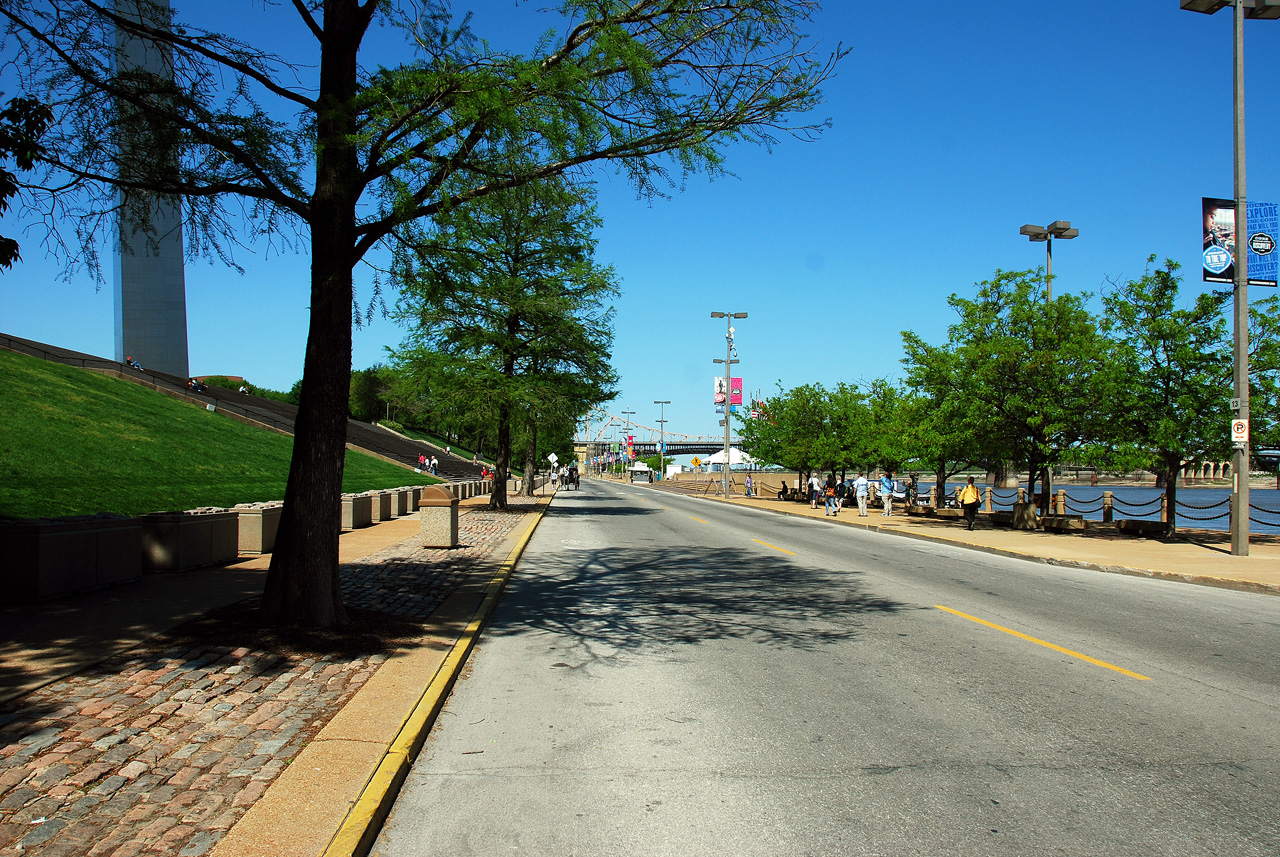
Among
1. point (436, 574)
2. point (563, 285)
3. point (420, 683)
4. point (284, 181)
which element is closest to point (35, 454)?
point (563, 285)

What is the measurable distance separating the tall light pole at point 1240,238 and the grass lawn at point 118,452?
2138 centimetres

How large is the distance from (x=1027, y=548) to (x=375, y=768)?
55.2 feet

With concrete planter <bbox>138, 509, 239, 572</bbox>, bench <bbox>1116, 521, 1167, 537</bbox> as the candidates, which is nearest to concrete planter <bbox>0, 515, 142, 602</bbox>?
concrete planter <bbox>138, 509, 239, 572</bbox>

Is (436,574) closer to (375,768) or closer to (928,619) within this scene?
(928,619)

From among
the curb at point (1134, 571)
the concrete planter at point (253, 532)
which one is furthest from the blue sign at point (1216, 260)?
the concrete planter at point (253, 532)

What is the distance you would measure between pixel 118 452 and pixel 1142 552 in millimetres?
29640

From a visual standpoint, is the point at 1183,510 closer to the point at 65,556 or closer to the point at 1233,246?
the point at 1233,246

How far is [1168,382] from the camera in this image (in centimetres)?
1961

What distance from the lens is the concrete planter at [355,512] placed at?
19.4m

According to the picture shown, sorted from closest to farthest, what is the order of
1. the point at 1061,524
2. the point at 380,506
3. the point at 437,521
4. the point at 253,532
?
the point at 253,532 → the point at 437,521 → the point at 380,506 → the point at 1061,524

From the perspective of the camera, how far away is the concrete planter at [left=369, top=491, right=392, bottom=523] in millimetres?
21203

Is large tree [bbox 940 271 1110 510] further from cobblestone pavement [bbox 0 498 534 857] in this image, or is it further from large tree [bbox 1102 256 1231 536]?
cobblestone pavement [bbox 0 498 534 857]

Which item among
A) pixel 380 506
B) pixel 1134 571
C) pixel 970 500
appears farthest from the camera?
pixel 970 500

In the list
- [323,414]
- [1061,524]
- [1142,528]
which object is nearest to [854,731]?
[323,414]
